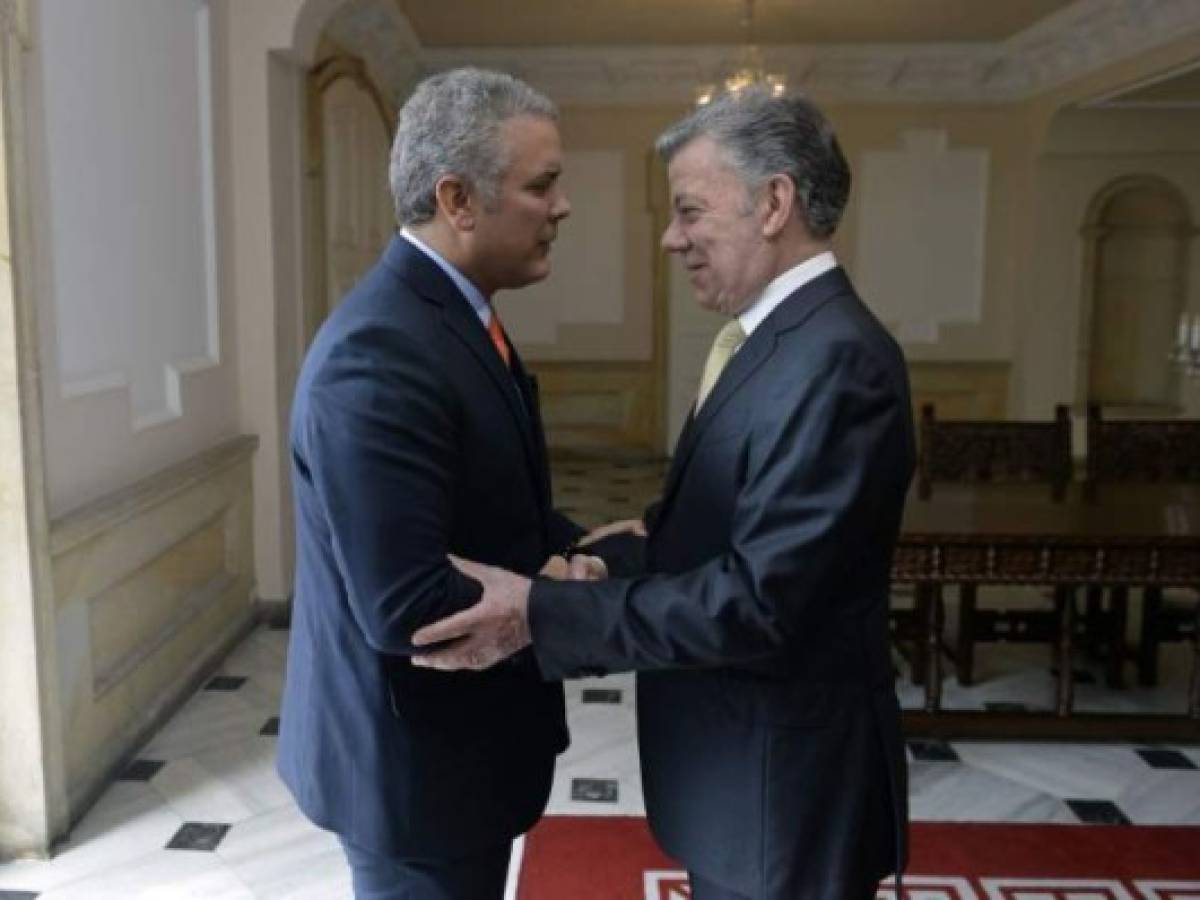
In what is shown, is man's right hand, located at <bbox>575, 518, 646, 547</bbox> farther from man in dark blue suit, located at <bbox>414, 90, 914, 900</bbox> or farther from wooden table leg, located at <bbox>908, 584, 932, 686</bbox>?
wooden table leg, located at <bbox>908, 584, 932, 686</bbox>

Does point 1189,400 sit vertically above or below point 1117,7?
below

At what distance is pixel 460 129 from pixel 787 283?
1.41 ft

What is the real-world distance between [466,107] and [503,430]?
0.38m

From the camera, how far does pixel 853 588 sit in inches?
53.0

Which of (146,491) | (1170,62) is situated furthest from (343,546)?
(1170,62)

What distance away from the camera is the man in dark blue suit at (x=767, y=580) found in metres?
1.21

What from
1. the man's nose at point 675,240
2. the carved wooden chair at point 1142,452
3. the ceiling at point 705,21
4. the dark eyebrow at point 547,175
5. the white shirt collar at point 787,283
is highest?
the ceiling at point 705,21

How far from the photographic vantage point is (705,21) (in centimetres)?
737

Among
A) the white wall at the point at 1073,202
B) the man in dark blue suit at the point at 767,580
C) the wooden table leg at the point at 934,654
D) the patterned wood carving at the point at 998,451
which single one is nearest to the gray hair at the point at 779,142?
the man in dark blue suit at the point at 767,580

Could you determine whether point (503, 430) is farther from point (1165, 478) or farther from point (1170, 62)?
point (1170, 62)

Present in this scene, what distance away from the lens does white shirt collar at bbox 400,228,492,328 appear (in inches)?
52.1

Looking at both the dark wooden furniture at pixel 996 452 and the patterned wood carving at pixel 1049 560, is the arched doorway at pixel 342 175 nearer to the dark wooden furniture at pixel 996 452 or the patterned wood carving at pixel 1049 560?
the dark wooden furniture at pixel 996 452

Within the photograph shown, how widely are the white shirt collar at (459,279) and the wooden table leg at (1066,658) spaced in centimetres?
293

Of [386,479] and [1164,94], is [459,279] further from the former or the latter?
[1164,94]
